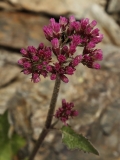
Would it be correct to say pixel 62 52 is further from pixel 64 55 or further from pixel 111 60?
pixel 111 60

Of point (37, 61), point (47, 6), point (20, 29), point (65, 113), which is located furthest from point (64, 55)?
point (47, 6)

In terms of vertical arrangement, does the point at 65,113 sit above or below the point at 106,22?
below

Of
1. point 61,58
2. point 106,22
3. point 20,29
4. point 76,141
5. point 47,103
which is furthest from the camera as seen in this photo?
point 106,22

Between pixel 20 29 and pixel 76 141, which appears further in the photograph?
pixel 20 29

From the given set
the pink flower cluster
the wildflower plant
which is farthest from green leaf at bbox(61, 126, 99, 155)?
the pink flower cluster

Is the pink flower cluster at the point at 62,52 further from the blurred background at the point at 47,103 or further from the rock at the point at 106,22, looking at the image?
the rock at the point at 106,22

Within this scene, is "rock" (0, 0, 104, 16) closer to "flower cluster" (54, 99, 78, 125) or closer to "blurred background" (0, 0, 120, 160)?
"blurred background" (0, 0, 120, 160)

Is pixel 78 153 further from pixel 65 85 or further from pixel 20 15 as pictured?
pixel 20 15
